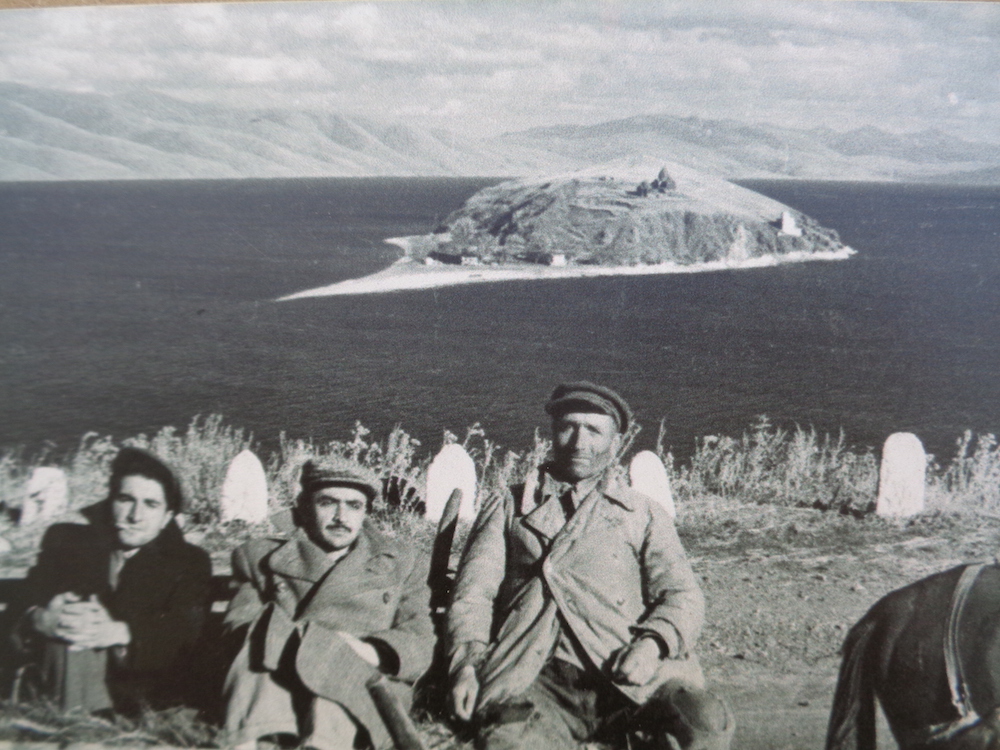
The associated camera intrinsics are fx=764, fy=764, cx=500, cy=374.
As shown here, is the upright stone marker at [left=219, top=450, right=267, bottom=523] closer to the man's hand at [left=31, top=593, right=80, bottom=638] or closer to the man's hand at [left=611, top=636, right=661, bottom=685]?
the man's hand at [left=31, top=593, right=80, bottom=638]

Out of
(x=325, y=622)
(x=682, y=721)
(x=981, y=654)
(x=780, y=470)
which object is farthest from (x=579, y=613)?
(x=780, y=470)

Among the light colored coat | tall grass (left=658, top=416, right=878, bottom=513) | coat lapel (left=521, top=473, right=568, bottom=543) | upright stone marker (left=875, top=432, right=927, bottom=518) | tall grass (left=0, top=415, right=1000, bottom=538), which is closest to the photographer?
the light colored coat

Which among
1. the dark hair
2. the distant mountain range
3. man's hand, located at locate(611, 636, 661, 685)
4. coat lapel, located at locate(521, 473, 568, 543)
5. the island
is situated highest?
the distant mountain range

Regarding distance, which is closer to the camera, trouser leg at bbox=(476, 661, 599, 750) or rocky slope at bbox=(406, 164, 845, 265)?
trouser leg at bbox=(476, 661, 599, 750)

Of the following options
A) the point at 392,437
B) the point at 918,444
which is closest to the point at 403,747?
the point at 392,437

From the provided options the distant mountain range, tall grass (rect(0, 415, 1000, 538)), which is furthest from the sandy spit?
tall grass (rect(0, 415, 1000, 538))

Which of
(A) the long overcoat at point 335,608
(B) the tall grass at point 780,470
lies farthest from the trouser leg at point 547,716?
(B) the tall grass at point 780,470

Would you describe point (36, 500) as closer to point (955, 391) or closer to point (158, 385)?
point (158, 385)
